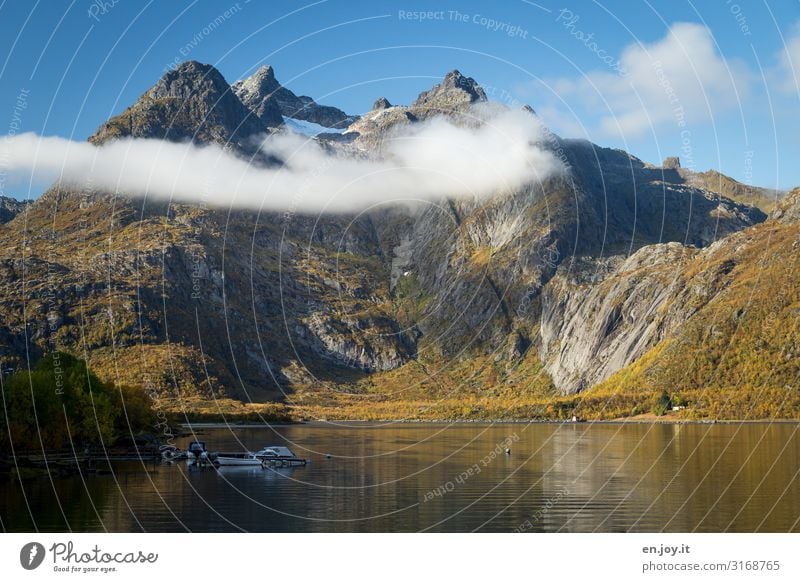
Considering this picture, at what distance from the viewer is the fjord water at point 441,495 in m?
80.6

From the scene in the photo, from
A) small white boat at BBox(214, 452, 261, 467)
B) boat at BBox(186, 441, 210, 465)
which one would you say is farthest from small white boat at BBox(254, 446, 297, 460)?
boat at BBox(186, 441, 210, 465)

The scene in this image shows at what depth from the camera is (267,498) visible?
100m
